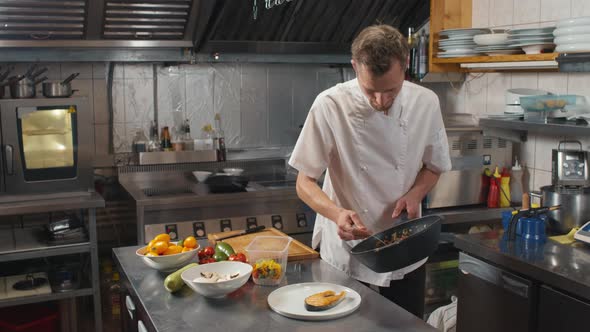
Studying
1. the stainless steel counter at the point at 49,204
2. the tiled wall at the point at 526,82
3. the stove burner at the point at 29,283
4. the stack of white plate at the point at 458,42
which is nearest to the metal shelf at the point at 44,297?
the stove burner at the point at 29,283

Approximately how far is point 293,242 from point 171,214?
1434mm

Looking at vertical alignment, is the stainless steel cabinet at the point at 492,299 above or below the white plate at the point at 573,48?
Result: below

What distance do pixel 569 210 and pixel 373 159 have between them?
1.24 meters

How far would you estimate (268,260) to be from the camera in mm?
2225

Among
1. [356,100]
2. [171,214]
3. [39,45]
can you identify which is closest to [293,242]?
[356,100]

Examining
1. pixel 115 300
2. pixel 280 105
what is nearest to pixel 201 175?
pixel 280 105

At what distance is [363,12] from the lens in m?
4.69

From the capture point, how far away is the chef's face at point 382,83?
2209 millimetres

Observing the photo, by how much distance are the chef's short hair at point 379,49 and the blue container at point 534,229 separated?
1258 mm

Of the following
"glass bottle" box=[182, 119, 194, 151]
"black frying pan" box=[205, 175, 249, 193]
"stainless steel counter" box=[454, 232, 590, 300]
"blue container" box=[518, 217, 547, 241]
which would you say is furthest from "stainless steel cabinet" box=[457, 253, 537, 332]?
"glass bottle" box=[182, 119, 194, 151]

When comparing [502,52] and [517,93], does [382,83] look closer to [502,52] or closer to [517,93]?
[502,52]

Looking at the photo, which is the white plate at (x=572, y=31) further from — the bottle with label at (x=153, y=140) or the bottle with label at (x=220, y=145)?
the bottle with label at (x=153, y=140)

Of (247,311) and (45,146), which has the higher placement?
(45,146)

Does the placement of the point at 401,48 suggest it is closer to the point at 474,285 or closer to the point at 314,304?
the point at 314,304
